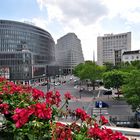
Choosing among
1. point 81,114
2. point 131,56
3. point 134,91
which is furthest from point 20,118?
point 131,56

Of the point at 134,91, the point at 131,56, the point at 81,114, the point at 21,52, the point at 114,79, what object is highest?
the point at 21,52

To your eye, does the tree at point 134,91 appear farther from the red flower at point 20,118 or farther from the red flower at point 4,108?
the red flower at point 20,118

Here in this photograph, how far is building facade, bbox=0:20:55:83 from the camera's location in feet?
302

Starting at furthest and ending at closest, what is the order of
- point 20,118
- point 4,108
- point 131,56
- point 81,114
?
point 131,56 → point 4,108 → point 81,114 → point 20,118

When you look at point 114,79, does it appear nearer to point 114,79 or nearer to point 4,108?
point 114,79

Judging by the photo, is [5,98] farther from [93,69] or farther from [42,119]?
[93,69]

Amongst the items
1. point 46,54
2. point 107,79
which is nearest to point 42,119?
point 107,79

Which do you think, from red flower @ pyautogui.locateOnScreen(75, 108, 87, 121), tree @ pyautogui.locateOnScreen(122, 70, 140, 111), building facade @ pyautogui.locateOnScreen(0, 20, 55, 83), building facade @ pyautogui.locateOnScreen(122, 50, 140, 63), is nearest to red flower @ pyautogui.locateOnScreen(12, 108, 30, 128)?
red flower @ pyautogui.locateOnScreen(75, 108, 87, 121)

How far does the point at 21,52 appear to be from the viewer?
93625mm

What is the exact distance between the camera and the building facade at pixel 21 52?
92069 mm

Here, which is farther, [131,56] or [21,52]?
[131,56]

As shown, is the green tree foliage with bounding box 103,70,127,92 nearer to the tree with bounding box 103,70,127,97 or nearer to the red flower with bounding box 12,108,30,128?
the tree with bounding box 103,70,127,97

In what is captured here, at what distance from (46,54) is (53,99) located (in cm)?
13043

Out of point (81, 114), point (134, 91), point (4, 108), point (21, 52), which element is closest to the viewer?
point (81, 114)
